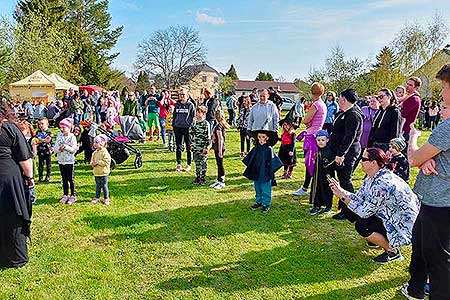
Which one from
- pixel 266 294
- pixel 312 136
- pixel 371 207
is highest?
pixel 312 136

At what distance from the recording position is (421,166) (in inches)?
119

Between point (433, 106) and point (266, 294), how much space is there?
23410 mm

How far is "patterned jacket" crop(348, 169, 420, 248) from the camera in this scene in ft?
13.8

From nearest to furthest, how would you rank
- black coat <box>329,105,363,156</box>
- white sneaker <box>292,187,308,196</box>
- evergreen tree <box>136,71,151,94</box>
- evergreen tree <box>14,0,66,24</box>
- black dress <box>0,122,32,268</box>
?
black dress <box>0,122,32,268</box> → black coat <box>329,105,363,156</box> → white sneaker <box>292,187,308,196</box> → evergreen tree <box>14,0,66,24</box> → evergreen tree <box>136,71,151,94</box>

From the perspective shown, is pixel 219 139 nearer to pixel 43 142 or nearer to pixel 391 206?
pixel 43 142

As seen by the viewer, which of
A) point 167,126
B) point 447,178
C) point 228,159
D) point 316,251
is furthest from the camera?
point 167,126

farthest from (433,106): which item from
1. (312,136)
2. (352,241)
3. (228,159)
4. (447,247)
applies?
(447,247)

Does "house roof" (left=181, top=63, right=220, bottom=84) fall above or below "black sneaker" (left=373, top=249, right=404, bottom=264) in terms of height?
above

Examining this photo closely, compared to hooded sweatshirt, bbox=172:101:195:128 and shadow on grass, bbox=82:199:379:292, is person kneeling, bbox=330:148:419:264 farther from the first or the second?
hooded sweatshirt, bbox=172:101:195:128

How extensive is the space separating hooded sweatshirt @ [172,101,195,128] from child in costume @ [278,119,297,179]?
2.22 metres

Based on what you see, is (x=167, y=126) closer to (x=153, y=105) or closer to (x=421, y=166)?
(x=153, y=105)

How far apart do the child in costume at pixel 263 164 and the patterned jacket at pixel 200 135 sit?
184 centimetres

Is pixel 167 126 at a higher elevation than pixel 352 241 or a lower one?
higher

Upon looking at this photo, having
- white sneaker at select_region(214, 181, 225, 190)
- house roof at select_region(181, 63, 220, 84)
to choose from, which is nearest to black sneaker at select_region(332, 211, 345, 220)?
white sneaker at select_region(214, 181, 225, 190)
